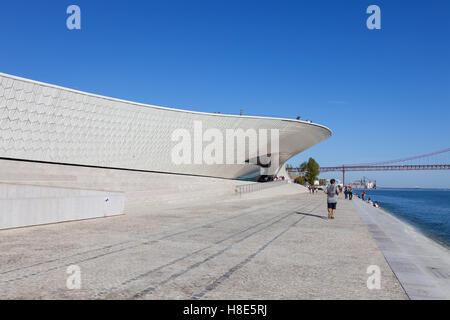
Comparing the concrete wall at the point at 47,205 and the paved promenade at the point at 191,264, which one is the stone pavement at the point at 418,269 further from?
the concrete wall at the point at 47,205

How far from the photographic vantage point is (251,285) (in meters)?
3.71

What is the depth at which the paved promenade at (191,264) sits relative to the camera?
3447 millimetres

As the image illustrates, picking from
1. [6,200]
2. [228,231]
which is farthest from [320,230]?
[6,200]

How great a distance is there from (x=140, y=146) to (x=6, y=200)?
14.0 metres

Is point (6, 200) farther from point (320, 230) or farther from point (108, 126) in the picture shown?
point (108, 126)

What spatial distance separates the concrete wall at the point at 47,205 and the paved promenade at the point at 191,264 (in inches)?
25.8

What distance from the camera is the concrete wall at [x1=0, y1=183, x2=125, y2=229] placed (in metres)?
8.15

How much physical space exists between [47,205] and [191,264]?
6.46 metres

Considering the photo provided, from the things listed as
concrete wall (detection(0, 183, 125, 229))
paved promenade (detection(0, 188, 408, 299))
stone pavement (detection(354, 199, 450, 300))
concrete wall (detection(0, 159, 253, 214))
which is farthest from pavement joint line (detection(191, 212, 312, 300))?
concrete wall (detection(0, 159, 253, 214))

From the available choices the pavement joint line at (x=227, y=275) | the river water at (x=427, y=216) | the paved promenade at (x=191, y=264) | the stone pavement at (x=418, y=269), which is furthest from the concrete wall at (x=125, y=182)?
the river water at (x=427, y=216)

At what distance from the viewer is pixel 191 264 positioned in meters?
4.69

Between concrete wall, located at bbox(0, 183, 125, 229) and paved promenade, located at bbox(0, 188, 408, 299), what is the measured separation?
656 mm

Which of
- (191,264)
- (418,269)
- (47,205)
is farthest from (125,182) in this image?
(418,269)

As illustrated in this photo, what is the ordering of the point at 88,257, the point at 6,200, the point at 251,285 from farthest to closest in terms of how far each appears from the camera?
1. the point at 6,200
2. the point at 88,257
3. the point at 251,285
